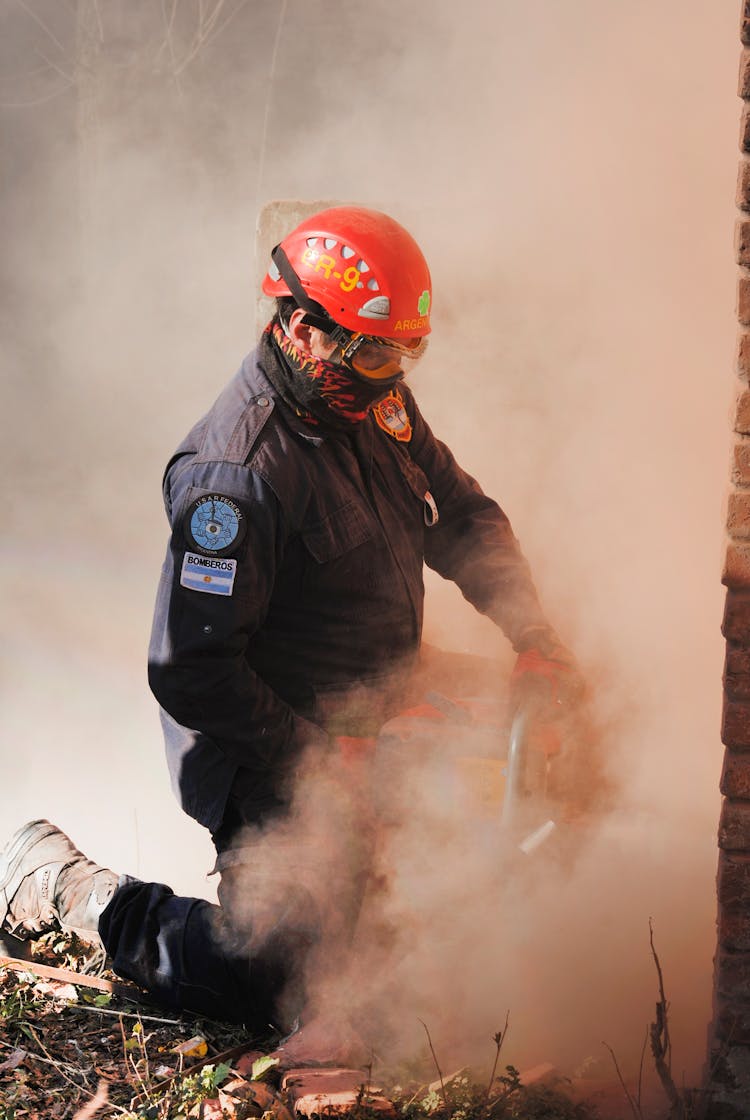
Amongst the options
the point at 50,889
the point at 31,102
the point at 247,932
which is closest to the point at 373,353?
the point at 247,932

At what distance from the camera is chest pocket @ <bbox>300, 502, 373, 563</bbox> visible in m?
3.25

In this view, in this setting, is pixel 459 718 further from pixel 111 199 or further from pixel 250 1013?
pixel 111 199

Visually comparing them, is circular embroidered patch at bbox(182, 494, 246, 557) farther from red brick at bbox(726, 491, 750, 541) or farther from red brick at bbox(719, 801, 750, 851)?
red brick at bbox(719, 801, 750, 851)

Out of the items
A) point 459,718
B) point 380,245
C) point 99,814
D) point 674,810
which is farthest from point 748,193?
point 99,814

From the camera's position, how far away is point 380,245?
3.16 m

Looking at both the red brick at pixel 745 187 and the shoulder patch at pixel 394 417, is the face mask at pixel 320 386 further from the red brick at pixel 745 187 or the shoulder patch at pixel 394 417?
the red brick at pixel 745 187

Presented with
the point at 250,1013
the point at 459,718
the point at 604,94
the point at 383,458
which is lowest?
the point at 250,1013

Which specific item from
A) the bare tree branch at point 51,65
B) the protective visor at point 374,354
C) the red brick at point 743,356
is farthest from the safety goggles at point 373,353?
the bare tree branch at point 51,65

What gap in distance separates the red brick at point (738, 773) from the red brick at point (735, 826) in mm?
23

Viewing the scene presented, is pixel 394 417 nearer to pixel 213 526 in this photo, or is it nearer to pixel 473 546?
pixel 473 546

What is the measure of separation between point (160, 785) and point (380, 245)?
9.61 ft

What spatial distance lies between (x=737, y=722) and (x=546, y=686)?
929 millimetres

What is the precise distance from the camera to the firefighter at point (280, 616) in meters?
3.10

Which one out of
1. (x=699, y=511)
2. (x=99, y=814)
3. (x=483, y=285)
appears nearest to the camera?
(x=699, y=511)
